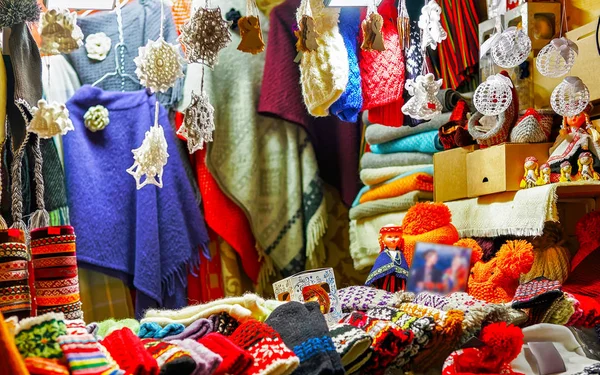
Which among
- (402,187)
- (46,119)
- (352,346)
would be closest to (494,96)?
(402,187)

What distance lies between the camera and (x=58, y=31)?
127cm

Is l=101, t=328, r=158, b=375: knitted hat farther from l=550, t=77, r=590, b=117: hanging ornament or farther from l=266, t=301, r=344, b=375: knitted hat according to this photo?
l=550, t=77, r=590, b=117: hanging ornament

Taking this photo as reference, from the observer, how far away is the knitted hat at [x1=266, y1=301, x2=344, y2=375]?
0.89m

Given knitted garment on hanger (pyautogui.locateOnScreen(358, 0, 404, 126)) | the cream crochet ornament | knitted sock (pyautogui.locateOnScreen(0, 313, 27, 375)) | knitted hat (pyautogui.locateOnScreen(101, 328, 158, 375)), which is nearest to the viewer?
knitted sock (pyautogui.locateOnScreen(0, 313, 27, 375))

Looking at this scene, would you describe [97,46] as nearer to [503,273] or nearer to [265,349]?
[503,273]

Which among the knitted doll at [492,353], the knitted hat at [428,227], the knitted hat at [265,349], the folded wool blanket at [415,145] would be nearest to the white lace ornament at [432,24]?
the knitted hat at [428,227]

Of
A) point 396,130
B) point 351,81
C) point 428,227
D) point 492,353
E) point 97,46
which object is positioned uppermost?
point 97,46

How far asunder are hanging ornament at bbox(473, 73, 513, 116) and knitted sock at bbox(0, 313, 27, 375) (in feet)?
3.82

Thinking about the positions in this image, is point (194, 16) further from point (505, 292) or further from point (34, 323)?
point (505, 292)

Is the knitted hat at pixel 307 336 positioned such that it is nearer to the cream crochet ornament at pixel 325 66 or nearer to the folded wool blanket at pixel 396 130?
the cream crochet ornament at pixel 325 66

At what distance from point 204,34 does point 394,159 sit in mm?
949

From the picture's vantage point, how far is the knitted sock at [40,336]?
77 cm

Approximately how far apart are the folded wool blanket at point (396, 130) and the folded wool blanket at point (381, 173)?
86mm

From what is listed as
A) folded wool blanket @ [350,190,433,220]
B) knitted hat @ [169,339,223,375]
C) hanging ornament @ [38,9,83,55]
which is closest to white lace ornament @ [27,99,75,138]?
hanging ornament @ [38,9,83,55]
